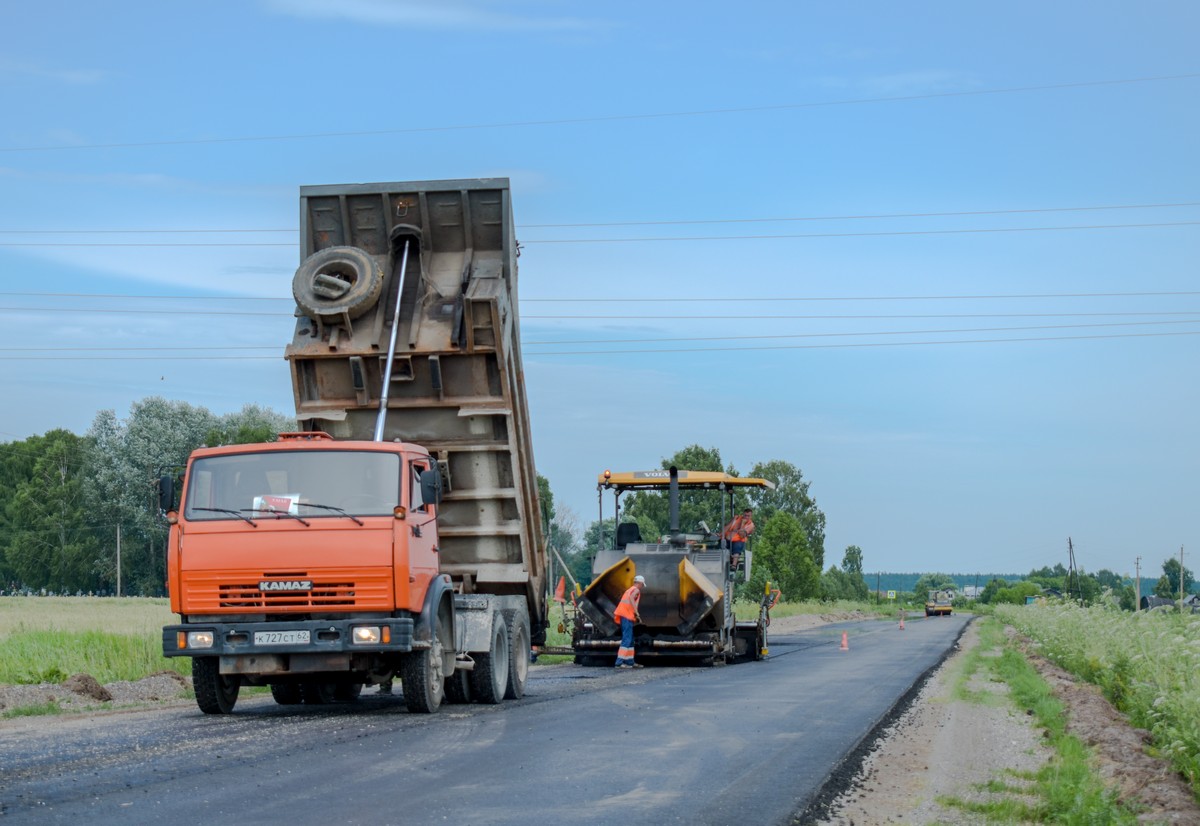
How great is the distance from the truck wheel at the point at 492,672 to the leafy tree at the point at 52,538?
73.2 meters

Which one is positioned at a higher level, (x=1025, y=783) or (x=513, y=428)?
(x=513, y=428)

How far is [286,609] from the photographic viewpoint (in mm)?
11883

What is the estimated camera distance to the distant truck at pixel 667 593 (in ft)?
73.8

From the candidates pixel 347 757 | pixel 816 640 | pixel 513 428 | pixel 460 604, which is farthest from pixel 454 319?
pixel 816 640

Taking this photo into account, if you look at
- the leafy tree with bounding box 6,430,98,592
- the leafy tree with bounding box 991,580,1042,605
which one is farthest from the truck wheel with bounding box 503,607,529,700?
the leafy tree with bounding box 991,580,1042,605

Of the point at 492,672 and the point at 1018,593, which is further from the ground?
the point at 492,672

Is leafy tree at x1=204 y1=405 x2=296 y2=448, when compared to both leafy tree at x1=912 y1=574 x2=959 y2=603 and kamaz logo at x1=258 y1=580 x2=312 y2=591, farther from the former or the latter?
leafy tree at x1=912 y1=574 x2=959 y2=603

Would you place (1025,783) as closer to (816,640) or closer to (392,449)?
(392,449)

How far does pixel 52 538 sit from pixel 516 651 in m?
78.7

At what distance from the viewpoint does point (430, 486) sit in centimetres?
1250

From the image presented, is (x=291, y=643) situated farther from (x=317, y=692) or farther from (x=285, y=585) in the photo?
(x=317, y=692)

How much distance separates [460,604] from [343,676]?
4.37 ft

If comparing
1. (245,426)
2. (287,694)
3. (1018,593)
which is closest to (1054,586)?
(1018,593)

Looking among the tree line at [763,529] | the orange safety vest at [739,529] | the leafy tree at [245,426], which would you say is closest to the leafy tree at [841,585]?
the tree line at [763,529]
